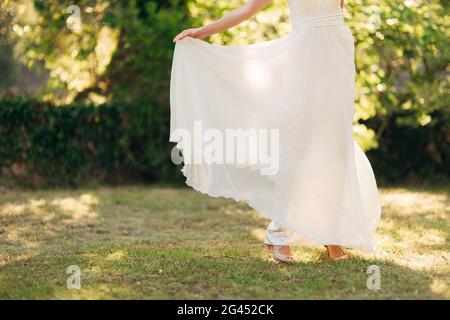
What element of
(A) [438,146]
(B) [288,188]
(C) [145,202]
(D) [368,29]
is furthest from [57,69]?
(B) [288,188]

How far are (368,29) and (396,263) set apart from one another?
3.47m

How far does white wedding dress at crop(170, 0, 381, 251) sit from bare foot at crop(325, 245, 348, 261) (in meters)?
0.12

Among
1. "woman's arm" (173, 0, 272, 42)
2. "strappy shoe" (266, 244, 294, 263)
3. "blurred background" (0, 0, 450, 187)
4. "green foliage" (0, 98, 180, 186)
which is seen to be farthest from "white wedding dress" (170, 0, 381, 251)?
"green foliage" (0, 98, 180, 186)

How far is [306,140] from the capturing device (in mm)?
→ 4168

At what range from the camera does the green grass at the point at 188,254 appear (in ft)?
11.8

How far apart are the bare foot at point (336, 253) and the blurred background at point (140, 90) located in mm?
3299

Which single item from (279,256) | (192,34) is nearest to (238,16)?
(192,34)

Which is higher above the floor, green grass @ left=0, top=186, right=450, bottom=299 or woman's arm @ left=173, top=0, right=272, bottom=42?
woman's arm @ left=173, top=0, right=272, bottom=42

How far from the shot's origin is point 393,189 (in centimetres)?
776

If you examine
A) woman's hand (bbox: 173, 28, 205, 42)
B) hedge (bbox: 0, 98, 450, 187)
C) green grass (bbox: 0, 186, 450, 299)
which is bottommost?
green grass (bbox: 0, 186, 450, 299)

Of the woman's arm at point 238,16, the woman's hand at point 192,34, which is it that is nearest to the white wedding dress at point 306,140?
the woman's arm at point 238,16

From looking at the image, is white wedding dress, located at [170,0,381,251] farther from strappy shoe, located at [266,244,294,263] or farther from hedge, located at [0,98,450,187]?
hedge, located at [0,98,450,187]

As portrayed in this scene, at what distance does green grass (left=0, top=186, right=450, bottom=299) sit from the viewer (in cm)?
360

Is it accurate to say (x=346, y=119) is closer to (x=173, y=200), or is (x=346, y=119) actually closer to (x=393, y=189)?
(x=173, y=200)
